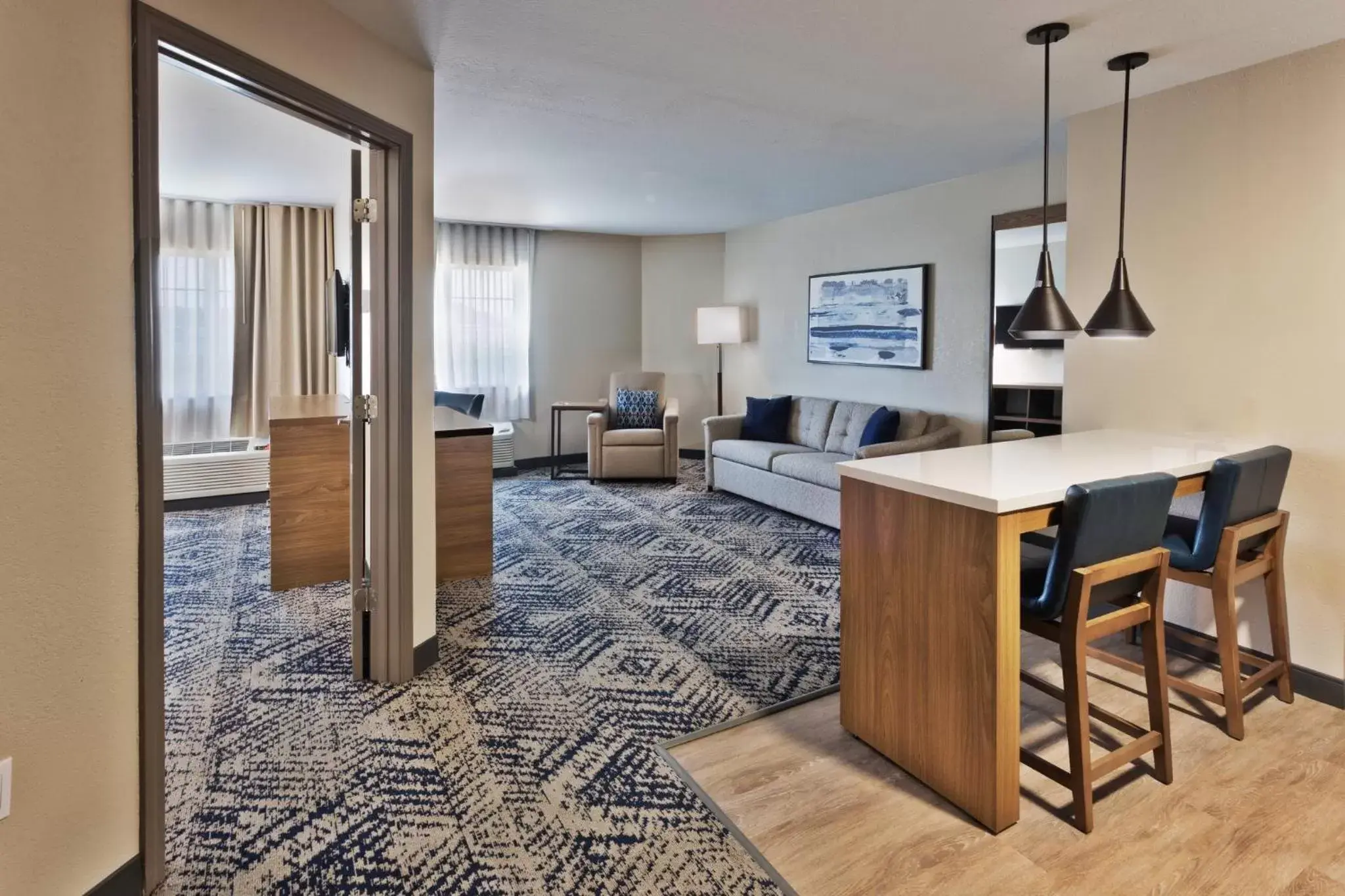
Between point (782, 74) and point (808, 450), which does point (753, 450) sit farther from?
point (782, 74)

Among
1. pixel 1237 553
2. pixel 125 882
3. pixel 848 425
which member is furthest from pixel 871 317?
pixel 125 882

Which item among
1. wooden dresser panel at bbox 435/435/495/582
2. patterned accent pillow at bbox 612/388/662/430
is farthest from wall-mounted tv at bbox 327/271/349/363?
patterned accent pillow at bbox 612/388/662/430

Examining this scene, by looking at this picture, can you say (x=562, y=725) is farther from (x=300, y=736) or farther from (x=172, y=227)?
(x=172, y=227)

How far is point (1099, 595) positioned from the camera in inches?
79.8

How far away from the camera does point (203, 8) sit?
183 centimetres

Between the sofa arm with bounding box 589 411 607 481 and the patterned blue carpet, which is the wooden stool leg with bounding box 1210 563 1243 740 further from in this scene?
the sofa arm with bounding box 589 411 607 481

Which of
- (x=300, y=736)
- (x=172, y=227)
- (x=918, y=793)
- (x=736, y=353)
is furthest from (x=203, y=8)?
(x=736, y=353)

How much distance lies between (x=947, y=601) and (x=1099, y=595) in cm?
40

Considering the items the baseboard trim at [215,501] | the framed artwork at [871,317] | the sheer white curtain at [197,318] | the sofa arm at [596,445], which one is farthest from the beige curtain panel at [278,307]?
the framed artwork at [871,317]

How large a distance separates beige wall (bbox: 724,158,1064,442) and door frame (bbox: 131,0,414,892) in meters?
3.56

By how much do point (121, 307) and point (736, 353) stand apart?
6080 mm

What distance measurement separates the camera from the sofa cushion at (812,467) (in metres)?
5.07

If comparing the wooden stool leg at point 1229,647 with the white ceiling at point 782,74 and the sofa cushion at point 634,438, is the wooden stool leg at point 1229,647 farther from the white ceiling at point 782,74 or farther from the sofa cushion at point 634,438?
the sofa cushion at point 634,438

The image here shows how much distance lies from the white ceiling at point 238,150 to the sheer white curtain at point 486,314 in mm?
1132
